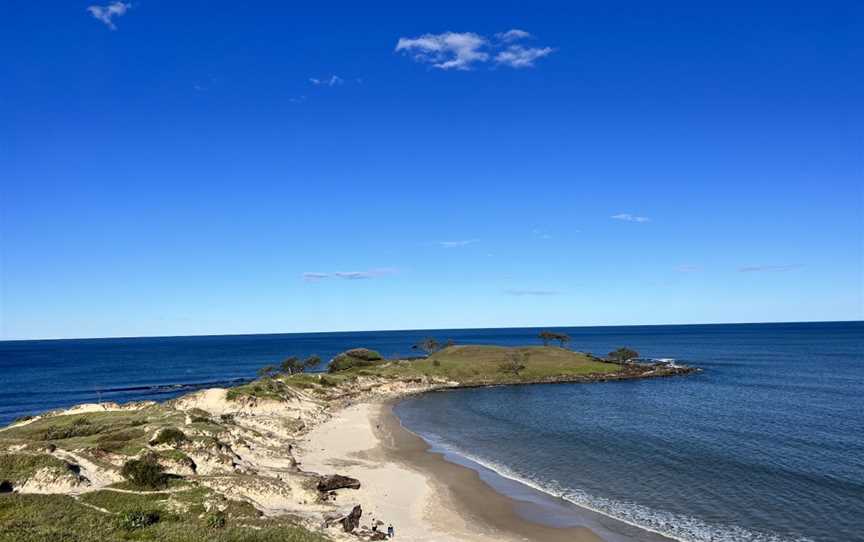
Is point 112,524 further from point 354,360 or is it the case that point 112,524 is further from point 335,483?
point 354,360

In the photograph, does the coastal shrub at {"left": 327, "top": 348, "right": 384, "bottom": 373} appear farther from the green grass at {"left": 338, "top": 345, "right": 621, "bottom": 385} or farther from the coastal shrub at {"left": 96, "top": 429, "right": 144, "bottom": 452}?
the coastal shrub at {"left": 96, "top": 429, "right": 144, "bottom": 452}

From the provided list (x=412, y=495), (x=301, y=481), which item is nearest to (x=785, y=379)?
(x=412, y=495)

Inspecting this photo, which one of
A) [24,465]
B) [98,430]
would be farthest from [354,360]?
[24,465]

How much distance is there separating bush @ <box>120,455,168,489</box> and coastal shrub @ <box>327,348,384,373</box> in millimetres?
94062

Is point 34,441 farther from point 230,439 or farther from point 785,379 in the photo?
point 785,379

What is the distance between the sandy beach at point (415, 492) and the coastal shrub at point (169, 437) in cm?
1087

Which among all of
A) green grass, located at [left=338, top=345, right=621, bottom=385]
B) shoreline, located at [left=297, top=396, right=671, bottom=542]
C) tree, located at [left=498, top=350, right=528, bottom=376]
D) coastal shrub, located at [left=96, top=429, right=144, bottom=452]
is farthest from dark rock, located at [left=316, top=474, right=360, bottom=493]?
tree, located at [left=498, top=350, right=528, bottom=376]

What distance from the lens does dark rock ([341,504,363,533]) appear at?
31219 mm

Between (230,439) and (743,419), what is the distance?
2471 inches

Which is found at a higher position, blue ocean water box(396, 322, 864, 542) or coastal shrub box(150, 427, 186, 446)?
coastal shrub box(150, 427, 186, 446)

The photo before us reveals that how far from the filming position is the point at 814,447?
54031 millimetres

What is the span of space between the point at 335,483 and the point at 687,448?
3667 centimetres

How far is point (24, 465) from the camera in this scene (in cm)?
3681

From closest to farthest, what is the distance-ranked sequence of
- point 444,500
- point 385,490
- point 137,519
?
point 137,519, point 444,500, point 385,490
